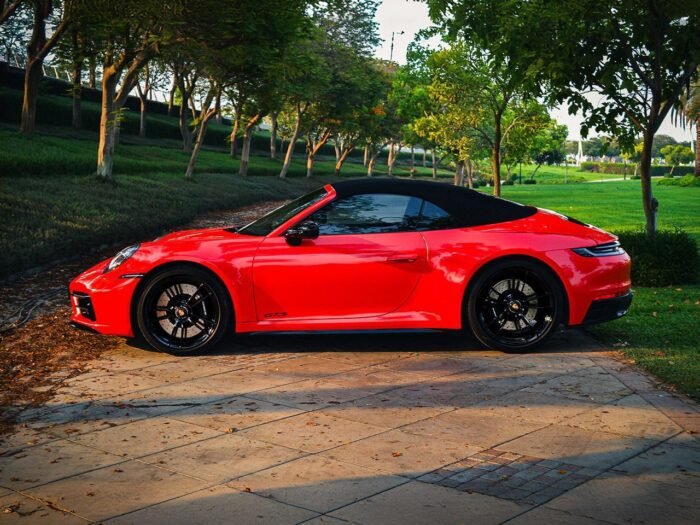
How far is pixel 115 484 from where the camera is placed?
186 inches

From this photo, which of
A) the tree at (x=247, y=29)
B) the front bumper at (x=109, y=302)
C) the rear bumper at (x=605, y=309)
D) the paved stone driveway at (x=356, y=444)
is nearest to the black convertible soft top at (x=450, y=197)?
the rear bumper at (x=605, y=309)

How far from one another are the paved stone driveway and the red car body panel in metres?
0.36

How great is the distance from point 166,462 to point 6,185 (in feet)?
48.0

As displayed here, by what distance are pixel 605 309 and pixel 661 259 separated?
5187mm

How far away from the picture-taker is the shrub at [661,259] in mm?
12859

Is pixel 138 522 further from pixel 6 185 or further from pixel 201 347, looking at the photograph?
pixel 6 185

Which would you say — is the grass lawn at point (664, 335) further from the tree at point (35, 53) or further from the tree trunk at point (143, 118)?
the tree trunk at point (143, 118)

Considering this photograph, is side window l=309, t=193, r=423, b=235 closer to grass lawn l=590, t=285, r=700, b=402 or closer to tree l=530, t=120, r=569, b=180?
grass lawn l=590, t=285, r=700, b=402

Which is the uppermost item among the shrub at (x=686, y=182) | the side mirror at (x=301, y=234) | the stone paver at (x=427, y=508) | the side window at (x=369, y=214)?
the shrub at (x=686, y=182)

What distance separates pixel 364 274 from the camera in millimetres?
7969

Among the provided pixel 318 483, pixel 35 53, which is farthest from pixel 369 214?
pixel 35 53

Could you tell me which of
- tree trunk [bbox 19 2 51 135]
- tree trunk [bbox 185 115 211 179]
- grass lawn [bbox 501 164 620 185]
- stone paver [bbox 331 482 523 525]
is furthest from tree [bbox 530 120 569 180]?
stone paver [bbox 331 482 523 525]

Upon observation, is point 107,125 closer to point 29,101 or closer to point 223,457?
point 29,101

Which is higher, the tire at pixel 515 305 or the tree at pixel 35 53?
the tree at pixel 35 53
